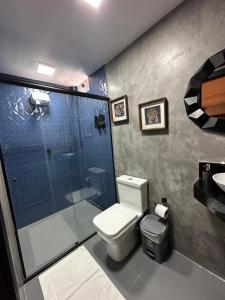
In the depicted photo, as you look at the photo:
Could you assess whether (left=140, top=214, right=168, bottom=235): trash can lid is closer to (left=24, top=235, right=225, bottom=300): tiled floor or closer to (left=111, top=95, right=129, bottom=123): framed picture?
(left=24, top=235, right=225, bottom=300): tiled floor

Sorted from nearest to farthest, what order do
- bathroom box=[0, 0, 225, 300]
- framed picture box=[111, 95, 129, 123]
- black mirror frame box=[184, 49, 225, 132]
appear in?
black mirror frame box=[184, 49, 225, 132], bathroom box=[0, 0, 225, 300], framed picture box=[111, 95, 129, 123]

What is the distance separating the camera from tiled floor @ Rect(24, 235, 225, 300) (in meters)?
1.24

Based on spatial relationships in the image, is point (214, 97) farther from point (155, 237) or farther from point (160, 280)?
point (160, 280)

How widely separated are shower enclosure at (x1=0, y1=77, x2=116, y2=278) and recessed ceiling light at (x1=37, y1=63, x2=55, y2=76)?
1.15ft

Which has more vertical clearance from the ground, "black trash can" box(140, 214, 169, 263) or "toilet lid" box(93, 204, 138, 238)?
"toilet lid" box(93, 204, 138, 238)

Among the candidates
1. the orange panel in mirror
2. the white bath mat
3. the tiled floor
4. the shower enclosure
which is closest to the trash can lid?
the tiled floor

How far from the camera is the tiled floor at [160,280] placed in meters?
1.24

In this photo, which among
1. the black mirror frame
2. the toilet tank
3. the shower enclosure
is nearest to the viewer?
the black mirror frame

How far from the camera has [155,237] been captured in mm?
1472

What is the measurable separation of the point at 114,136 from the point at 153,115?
73 centimetres

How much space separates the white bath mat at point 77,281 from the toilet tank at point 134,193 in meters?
0.74

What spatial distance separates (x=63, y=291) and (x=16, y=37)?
2445 mm

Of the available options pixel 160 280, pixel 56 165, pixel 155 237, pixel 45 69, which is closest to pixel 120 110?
pixel 45 69

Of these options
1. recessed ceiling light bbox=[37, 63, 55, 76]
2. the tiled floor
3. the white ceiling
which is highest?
the white ceiling
